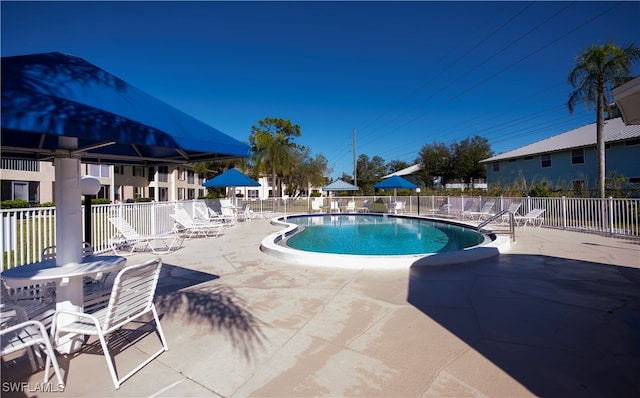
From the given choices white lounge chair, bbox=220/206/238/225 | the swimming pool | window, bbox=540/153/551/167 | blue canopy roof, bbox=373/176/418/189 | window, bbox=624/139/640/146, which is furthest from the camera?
window, bbox=540/153/551/167

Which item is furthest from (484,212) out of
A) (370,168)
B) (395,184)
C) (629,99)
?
(370,168)

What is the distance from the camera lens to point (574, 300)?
13.8 feet

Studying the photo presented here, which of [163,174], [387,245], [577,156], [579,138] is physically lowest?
[387,245]

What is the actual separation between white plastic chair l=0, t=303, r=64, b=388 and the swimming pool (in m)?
4.54

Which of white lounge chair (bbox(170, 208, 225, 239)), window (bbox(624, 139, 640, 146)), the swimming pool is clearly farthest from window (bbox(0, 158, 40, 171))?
window (bbox(624, 139, 640, 146))

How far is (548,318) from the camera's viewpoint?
363 centimetres

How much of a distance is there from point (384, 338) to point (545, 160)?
29.9 m

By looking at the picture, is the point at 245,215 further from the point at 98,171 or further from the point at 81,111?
the point at 98,171

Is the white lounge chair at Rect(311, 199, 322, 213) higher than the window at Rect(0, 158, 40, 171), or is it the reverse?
the window at Rect(0, 158, 40, 171)

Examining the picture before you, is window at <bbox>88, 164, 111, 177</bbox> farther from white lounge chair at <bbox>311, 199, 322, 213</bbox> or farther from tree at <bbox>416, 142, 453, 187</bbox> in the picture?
tree at <bbox>416, 142, 453, 187</bbox>

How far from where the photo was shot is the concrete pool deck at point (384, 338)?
243 centimetres

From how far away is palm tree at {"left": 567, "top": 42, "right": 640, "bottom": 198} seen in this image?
48.6ft

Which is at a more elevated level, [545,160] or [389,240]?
[545,160]

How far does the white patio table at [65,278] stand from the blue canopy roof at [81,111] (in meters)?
1.22
